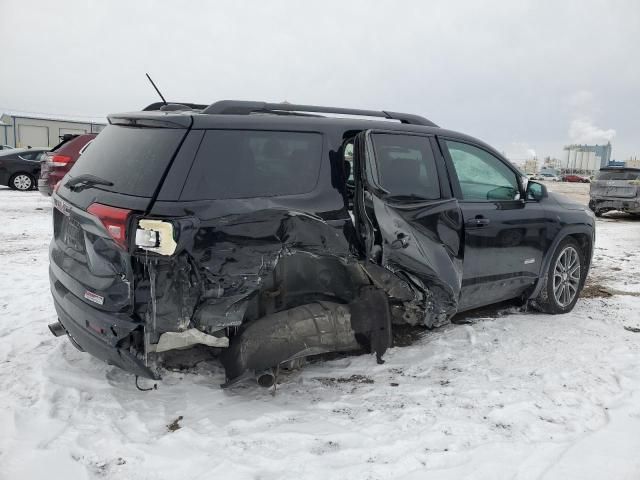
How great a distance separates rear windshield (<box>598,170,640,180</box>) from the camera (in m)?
13.7

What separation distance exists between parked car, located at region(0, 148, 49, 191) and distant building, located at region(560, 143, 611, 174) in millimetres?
90953

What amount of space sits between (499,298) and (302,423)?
2375 mm

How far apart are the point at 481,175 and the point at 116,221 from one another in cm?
304

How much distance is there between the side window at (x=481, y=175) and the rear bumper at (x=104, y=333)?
8.81ft

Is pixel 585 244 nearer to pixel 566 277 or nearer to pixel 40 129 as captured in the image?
pixel 566 277

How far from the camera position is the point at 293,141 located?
328 cm

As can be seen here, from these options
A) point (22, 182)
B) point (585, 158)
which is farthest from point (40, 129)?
point (585, 158)

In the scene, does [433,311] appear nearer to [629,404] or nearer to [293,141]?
[629,404]

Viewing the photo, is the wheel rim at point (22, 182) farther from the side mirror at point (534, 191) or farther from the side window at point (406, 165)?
the side mirror at point (534, 191)

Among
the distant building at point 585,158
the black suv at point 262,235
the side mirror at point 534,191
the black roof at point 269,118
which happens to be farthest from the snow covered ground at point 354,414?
the distant building at point 585,158

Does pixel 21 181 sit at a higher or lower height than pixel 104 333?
higher

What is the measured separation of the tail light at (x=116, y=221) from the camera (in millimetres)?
2721

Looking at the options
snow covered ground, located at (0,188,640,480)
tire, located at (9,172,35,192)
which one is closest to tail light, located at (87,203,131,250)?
snow covered ground, located at (0,188,640,480)

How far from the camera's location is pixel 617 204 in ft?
45.6
